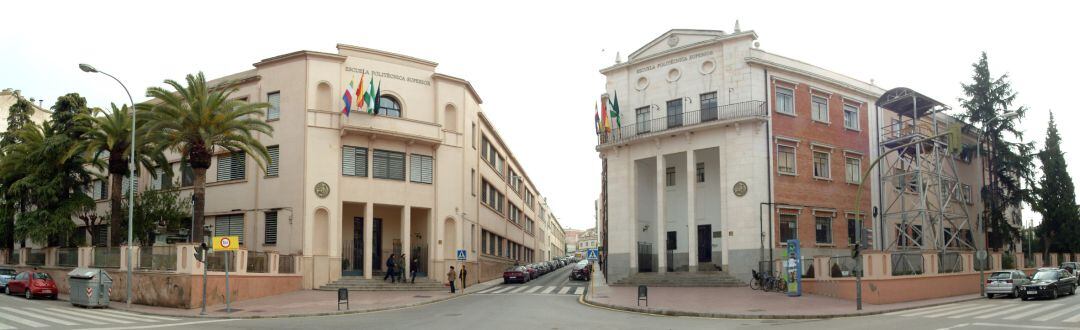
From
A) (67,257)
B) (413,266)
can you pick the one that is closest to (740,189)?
(413,266)

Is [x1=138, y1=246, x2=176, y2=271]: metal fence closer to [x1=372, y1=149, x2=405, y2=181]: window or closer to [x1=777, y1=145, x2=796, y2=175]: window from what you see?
[x1=372, y1=149, x2=405, y2=181]: window

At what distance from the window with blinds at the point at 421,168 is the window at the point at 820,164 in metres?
20.5

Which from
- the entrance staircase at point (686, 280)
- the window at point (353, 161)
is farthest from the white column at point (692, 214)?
the window at point (353, 161)

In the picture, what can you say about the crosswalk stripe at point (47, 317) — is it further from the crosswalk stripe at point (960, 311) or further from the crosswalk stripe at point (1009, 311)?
the crosswalk stripe at point (1009, 311)

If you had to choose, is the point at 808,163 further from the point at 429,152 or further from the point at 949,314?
the point at 429,152

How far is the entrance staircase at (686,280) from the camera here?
36.9 m

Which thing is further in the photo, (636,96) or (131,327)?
(636,96)

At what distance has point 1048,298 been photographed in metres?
30.9

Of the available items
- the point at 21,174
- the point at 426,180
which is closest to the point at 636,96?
the point at 426,180

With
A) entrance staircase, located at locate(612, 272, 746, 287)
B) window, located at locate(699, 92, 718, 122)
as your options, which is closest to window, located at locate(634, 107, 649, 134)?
window, located at locate(699, 92, 718, 122)

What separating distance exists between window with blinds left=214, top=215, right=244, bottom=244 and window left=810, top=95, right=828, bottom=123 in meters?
30.5

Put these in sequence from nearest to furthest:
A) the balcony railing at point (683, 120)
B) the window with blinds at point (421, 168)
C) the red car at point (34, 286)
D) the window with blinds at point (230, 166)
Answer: the red car at point (34, 286), the balcony railing at point (683, 120), the window with blinds at point (230, 166), the window with blinds at point (421, 168)

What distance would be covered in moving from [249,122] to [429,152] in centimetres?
1086

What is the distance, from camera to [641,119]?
42.5 metres
